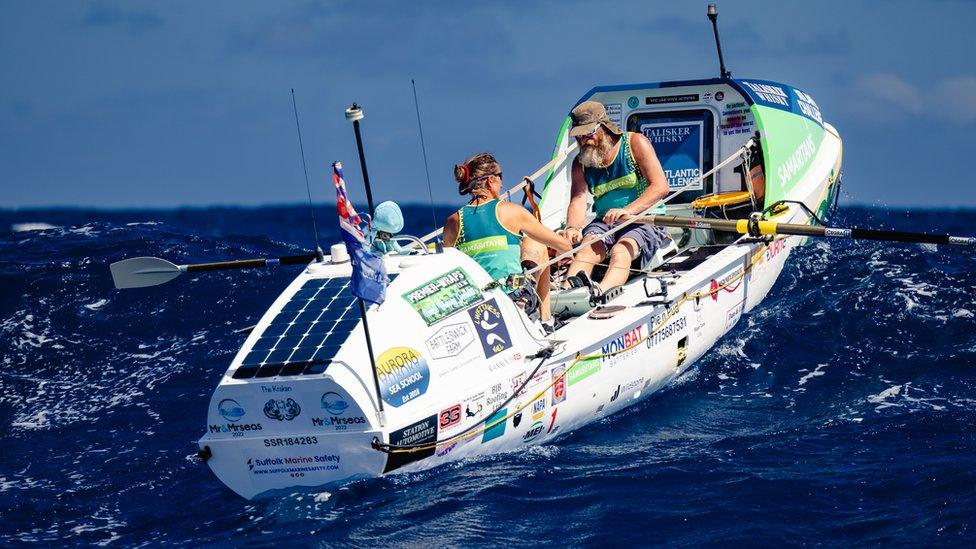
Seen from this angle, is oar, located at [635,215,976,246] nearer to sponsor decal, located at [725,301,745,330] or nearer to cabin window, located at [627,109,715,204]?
sponsor decal, located at [725,301,745,330]

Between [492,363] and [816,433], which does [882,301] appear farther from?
[492,363]

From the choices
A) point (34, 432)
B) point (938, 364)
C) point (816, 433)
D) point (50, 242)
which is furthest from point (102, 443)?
point (50, 242)

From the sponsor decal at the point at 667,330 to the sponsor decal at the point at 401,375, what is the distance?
2.61m

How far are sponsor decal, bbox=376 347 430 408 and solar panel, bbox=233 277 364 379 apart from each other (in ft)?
0.95

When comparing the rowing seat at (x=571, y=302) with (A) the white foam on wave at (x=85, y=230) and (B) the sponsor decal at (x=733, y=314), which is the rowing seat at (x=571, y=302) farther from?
(A) the white foam on wave at (x=85, y=230)

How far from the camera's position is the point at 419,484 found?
7.43 metres

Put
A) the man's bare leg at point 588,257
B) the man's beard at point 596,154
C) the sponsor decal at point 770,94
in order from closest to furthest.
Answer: the man's bare leg at point 588,257
the man's beard at point 596,154
the sponsor decal at point 770,94

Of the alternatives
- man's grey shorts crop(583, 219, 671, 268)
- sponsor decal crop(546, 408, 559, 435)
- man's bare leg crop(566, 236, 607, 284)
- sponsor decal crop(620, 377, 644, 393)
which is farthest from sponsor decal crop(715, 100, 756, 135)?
sponsor decal crop(546, 408, 559, 435)

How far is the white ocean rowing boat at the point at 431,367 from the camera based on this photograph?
710cm

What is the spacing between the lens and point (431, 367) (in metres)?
7.48

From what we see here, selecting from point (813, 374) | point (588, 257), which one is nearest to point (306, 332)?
point (588, 257)

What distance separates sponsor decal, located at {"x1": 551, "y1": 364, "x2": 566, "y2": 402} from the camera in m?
8.34

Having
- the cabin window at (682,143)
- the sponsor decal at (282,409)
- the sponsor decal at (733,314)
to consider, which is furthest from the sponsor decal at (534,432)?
the cabin window at (682,143)

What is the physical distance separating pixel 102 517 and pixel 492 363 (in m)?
2.59
